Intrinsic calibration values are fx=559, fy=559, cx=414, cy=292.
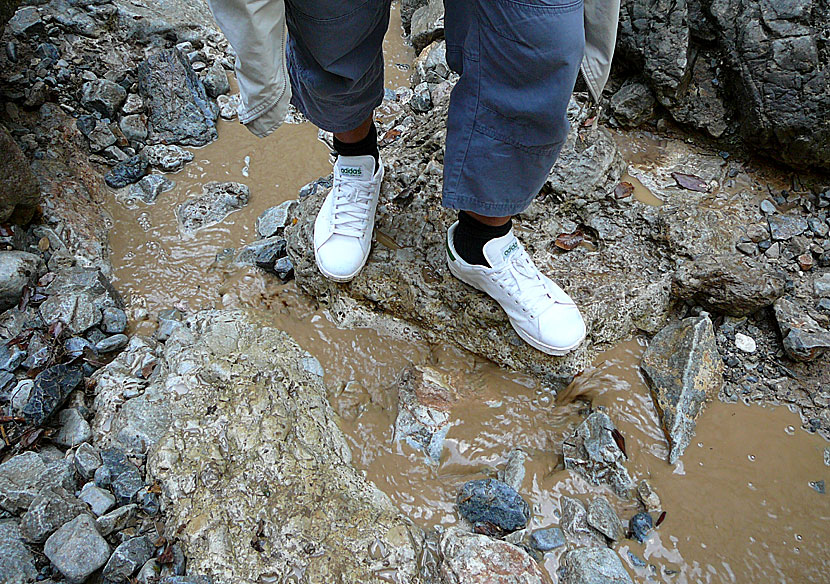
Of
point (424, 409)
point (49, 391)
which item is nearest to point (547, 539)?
point (424, 409)

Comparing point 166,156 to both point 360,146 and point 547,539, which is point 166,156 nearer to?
point 360,146

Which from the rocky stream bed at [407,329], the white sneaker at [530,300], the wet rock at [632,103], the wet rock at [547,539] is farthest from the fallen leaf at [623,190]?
the wet rock at [547,539]

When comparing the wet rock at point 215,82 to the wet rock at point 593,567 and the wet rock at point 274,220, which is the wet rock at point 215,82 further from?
the wet rock at point 593,567

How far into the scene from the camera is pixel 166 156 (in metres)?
3.05

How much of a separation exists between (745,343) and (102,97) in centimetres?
340

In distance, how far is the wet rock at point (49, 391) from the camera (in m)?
1.90

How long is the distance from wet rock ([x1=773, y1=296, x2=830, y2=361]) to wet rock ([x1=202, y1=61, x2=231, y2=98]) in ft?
10.4

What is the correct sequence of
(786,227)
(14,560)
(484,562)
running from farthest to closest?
(786,227), (484,562), (14,560)

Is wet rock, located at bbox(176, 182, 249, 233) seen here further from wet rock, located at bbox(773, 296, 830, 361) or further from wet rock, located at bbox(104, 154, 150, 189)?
wet rock, located at bbox(773, 296, 830, 361)

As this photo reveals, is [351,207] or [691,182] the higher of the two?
[351,207]

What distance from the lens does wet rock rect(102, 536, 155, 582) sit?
1.56 meters

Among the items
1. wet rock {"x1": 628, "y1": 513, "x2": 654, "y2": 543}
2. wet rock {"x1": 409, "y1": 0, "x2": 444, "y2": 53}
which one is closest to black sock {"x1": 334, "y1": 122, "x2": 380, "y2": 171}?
wet rock {"x1": 628, "y1": 513, "x2": 654, "y2": 543}

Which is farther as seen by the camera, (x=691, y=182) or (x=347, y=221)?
(x=691, y=182)

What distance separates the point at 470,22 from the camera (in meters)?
1.43
